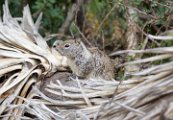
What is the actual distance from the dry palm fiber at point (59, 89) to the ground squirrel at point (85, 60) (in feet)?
0.56

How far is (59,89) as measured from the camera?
2.58 metres

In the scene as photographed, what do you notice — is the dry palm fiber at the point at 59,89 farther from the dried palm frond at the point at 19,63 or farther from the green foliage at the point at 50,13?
the green foliage at the point at 50,13

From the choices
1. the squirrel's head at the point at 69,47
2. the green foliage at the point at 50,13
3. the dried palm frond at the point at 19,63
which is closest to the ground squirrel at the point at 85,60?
the squirrel's head at the point at 69,47

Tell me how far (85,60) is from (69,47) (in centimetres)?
12

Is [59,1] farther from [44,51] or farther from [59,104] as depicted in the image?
[59,104]

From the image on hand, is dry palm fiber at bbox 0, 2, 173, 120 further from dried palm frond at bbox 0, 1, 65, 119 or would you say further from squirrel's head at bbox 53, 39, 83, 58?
squirrel's head at bbox 53, 39, 83, 58

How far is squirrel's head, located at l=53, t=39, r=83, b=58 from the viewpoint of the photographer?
10.2 feet

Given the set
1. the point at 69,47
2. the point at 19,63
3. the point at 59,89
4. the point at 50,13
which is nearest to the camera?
the point at 59,89

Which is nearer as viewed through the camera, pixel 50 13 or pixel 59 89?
pixel 59 89

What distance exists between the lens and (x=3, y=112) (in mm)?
2635

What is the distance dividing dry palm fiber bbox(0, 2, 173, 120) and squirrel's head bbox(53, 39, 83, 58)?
12cm

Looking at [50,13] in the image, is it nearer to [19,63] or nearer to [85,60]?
[85,60]

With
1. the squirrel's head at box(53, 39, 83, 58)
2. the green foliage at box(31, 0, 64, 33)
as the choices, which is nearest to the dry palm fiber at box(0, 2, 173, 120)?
the squirrel's head at box(53, 39, 83, 58)

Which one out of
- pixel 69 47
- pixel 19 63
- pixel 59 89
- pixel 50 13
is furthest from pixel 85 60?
pixel 50 13
